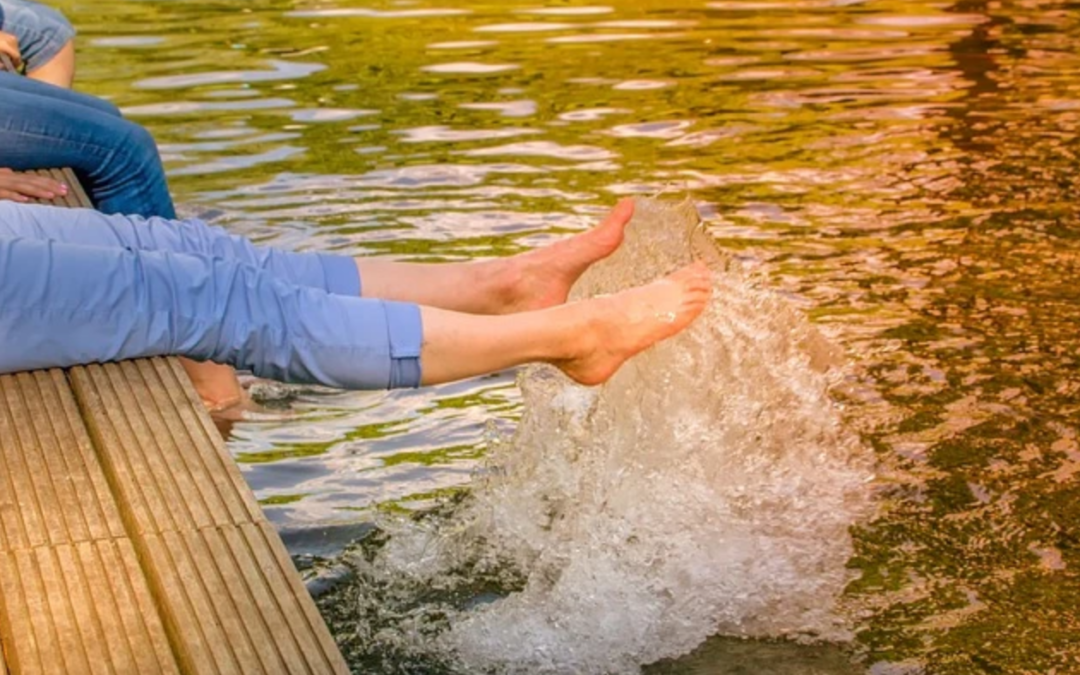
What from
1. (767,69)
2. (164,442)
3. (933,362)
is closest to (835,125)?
(767,69)

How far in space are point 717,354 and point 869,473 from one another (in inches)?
21.3

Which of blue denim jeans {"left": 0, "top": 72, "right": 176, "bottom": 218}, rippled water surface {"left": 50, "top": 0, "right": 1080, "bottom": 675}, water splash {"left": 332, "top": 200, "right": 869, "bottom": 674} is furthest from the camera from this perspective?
blue denim jeans {"left": 0, "top": 72, "right": 176, "bottom": 218}

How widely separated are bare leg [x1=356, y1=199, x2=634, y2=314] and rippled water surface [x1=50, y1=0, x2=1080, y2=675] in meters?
0.65

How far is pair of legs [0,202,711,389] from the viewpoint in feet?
11.0

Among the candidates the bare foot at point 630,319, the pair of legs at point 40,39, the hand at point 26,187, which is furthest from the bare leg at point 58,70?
the bare foot at point 630,319

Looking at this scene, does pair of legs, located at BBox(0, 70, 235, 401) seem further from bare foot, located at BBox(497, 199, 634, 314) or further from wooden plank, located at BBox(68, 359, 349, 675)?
wooden plank, located at BBox(68, 359, 349, 675)

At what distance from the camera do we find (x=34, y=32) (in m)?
5.56

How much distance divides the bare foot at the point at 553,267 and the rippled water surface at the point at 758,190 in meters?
0.65

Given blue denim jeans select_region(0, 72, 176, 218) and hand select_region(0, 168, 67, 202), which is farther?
blue denim jeans select_region(0, 72, 176, 218)

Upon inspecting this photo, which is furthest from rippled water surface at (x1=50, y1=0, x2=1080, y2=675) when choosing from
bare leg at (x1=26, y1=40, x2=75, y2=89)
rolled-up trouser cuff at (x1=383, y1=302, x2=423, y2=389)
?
bare leg at (x1=26, y1=40, x2=75, y2=89)

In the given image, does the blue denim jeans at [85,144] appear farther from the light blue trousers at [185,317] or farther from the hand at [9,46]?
the light blue trousers at [185,317]

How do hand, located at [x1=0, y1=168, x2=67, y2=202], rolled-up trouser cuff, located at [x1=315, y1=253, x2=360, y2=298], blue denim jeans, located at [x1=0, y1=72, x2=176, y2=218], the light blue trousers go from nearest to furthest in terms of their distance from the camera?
the light blue trousers → rolled-up trouser cuff, located at [x1=315, y1=253, x2=360, y2=298] → hand, located at [x1=0, y1=168, x2=67, y2=202] → blue denim jeans, located at [x1=0, y1=72, x2=176, y2=218]

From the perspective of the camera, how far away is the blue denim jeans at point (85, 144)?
4.74m

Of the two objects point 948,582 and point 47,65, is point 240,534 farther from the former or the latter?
point 47,65
